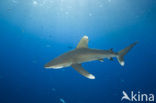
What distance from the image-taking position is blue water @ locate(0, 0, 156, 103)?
82.0 ft

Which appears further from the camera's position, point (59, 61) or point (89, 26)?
point (89, 26)

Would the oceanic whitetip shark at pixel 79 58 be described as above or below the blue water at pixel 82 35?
below

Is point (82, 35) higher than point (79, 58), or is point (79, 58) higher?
point (82, 35)

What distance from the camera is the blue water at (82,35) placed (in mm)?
25000

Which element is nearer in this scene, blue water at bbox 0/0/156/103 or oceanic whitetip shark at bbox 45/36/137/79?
oceanic whitetip shark at bbox 45/36/137/79

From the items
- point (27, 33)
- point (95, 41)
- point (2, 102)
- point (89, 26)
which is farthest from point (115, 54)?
point (27, 33)

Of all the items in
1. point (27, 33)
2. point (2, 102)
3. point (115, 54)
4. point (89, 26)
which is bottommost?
point (115, 54)

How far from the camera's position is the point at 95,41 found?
36.8 metres

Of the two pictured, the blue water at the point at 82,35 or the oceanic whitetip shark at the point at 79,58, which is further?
the blue water at the point at 82,35

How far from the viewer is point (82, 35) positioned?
117 ft

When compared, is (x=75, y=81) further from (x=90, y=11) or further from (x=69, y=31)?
(x=90, y=11)

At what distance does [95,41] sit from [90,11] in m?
11.5

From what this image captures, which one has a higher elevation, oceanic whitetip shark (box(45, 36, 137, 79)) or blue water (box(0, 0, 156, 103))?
blue water (box(0, 0, 156, 103))

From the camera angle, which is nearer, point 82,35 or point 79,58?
point 79,58
